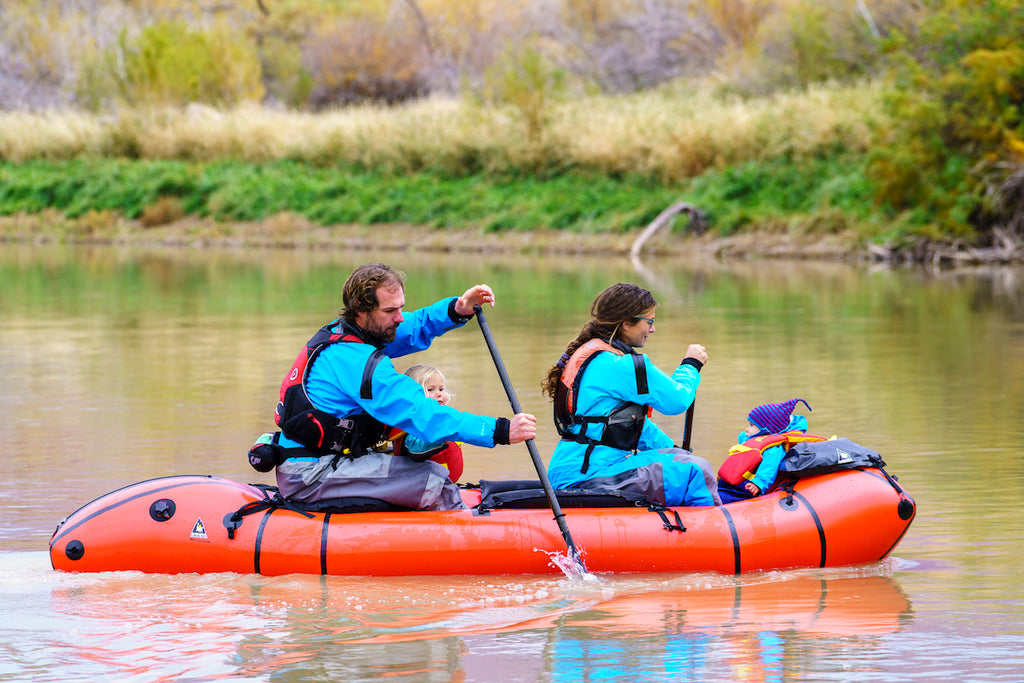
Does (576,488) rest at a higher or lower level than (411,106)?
lower

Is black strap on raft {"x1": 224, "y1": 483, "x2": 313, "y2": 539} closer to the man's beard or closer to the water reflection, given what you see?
the water reflection

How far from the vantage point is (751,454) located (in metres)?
6.23

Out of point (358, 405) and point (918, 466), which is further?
point (918, 466)

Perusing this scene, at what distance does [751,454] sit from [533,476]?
1781mm

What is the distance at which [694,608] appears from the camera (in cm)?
546

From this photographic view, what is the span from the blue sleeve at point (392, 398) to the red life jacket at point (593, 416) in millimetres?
426

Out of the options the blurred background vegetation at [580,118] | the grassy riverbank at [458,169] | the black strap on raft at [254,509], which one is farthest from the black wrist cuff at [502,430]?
the grassy riverbank at [458,169]

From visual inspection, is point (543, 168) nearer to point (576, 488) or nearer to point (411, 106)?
point (411, 106)

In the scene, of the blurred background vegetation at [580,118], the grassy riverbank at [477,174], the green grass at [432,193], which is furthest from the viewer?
the green grass at [432,193]

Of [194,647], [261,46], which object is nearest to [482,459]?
[194,647]

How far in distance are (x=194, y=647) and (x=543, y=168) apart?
24.5 metres

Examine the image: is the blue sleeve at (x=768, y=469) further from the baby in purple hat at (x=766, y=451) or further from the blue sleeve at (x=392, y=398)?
the blue sleeve at (x=392, y=398)

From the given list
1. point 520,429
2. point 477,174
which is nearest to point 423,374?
point 520,429

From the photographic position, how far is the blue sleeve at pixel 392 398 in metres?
5.61
